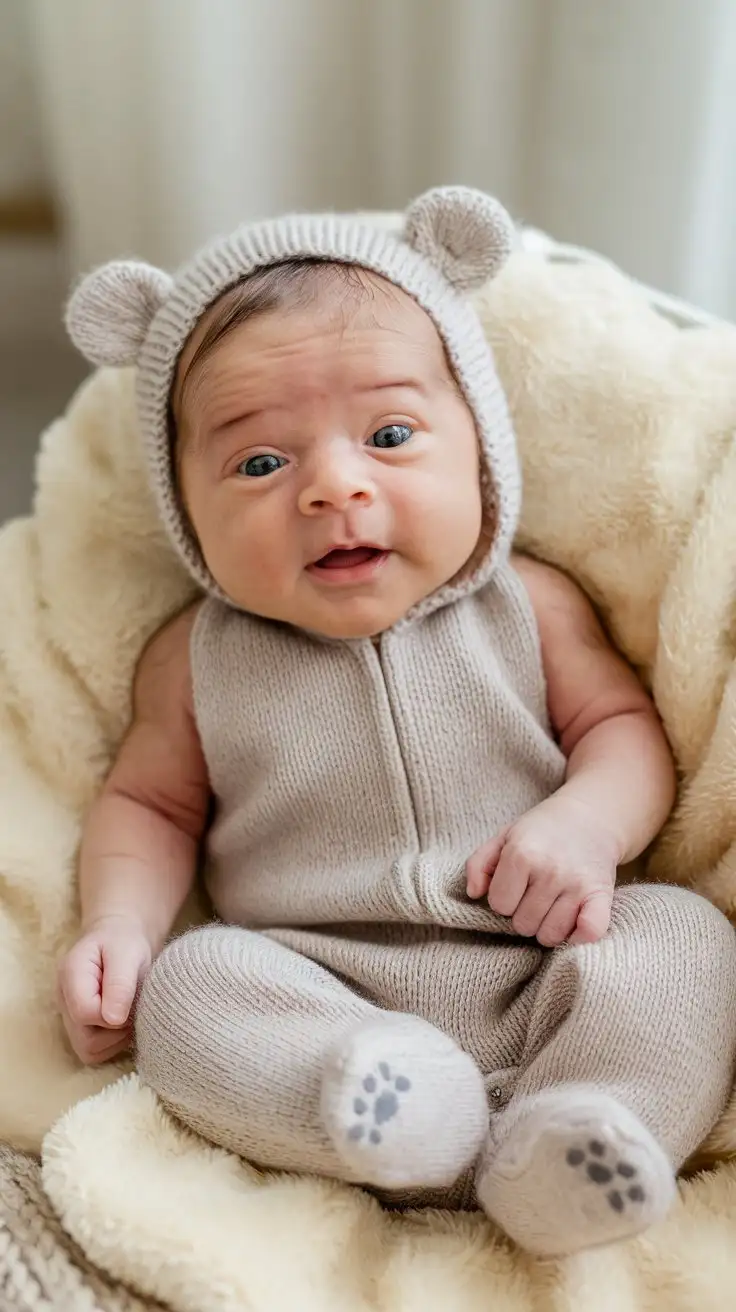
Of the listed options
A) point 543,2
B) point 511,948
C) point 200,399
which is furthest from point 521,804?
point 543,2

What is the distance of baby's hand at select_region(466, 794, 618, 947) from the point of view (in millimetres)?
896

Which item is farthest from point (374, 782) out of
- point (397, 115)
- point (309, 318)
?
point (397, 115)

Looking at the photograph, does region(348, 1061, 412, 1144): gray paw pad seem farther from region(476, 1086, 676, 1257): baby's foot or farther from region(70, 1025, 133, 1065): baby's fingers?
region(70, 1025, 133, 1065): baby's fingers

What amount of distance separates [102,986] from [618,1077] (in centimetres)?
37

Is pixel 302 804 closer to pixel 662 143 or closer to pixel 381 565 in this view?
pixel 381 565

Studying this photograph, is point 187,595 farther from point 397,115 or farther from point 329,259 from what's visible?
point 397,115

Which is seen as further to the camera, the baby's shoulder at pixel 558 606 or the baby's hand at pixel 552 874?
the baby's shoulder at pixel 558 606

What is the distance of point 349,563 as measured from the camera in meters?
0.96

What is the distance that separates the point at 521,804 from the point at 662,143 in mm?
687

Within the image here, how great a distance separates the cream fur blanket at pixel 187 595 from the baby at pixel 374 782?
0.03 meters

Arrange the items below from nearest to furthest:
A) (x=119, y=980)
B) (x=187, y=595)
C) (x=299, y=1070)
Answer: (x=299, y=1070)
(x=119, y=980)
(x=187, y=595)

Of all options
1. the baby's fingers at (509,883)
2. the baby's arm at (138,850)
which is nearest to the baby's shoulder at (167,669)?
the baby's arm at (138,850)

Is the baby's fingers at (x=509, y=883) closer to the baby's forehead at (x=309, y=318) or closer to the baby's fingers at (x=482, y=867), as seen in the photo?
the baby's fingers at (x=482, y=867)

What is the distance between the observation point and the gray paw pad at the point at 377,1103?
74 cm
